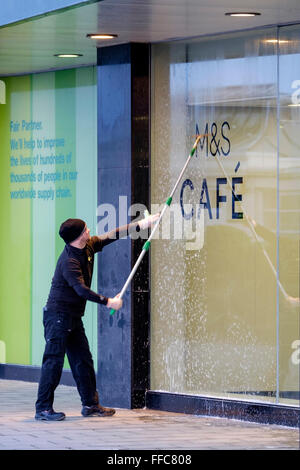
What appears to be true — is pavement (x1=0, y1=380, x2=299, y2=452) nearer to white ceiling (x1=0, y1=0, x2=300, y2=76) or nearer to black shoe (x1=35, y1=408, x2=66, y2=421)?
black shoe (x1=35, y1=408, x2=66, y2=421)

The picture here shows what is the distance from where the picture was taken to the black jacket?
10414 millimetres

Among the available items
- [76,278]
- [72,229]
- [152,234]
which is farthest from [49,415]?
[152,234]

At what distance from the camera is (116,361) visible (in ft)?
36.9

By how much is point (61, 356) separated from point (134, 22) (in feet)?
9.90

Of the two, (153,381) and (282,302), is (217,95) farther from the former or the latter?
(153,381)

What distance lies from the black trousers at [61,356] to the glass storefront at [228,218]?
85 cm

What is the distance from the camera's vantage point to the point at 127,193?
1112 centimetres

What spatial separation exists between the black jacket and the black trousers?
97 millimetres

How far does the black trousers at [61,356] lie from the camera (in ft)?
34.5

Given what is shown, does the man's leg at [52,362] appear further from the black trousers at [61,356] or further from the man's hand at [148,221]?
the man's hand at [148,221]

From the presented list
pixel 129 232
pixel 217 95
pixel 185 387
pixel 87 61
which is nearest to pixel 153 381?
pixel 185 387

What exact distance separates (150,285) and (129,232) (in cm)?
71

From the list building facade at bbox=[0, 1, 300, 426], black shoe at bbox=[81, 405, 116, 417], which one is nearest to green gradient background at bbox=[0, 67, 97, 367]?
building facade at bbox=[0, 1, 300, 426]

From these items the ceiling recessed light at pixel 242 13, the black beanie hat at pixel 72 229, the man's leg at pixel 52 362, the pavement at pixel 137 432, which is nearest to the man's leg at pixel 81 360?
the man's leg at pixel 52 362
